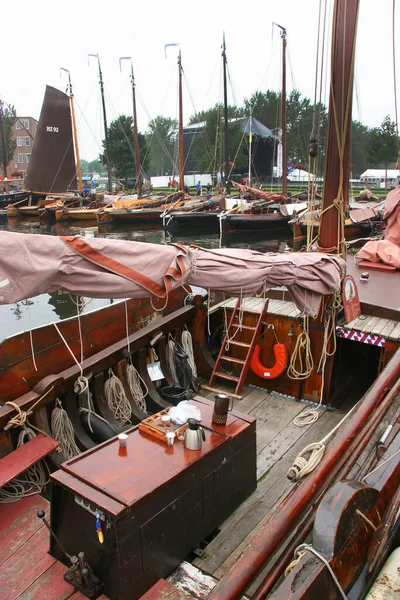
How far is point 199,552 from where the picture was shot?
320cm

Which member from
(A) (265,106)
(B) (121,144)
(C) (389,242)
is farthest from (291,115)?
(C) (389,242)

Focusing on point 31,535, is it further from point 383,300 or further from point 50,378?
point 383,300

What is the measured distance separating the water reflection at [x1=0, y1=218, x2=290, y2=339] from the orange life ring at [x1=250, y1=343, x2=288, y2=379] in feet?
17.0

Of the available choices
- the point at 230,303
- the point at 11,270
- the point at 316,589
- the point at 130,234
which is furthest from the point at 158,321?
the point at 130,234

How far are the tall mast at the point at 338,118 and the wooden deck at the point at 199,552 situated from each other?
2.46 meters

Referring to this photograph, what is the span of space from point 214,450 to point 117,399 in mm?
1949

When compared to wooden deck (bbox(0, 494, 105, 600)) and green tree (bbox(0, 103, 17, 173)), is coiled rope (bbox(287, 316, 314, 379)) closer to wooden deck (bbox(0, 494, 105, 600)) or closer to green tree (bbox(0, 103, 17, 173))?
wooden deck (bbox(0, 494, 105, 600))

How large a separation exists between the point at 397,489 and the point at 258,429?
2.45m

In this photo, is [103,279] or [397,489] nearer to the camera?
[397,489]

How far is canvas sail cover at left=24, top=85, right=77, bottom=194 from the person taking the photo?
34.3 m

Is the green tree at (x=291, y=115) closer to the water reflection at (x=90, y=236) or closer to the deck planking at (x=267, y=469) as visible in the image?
the water reflection at (x=90, y=236)

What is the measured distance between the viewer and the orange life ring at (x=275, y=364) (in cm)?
536

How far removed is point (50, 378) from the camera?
4070 mm

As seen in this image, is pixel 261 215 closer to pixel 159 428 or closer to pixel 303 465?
pixel 159 428
